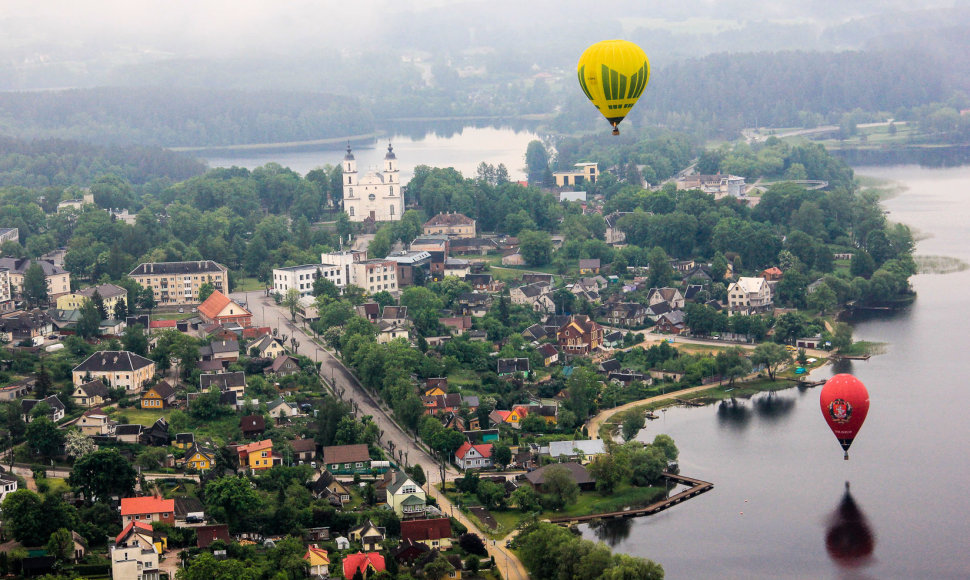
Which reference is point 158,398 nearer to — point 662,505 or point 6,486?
point 6,486

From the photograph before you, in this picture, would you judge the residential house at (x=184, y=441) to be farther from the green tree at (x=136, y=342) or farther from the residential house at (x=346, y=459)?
the green tree at (x=136, y=342)

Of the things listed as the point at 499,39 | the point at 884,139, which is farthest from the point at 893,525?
the point at 499,39

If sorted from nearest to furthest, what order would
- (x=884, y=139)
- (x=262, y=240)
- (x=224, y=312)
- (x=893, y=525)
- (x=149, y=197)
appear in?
(x=893, y=525)
(x=224, y=312)
(x=262, y=240)
(x=149, y=197)
(x=884, y=139)

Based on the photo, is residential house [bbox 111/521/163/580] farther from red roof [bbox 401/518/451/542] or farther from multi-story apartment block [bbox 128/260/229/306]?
multi-story apartment block [bbox 128/260/229/306]

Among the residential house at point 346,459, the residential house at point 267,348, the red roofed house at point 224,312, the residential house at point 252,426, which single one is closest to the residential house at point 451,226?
the red roofed house at point 224,312

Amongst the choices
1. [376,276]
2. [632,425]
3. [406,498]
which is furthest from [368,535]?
[376,276]

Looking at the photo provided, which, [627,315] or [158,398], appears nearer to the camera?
[158,398]

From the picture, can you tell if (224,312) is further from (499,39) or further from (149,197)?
(499,39)
